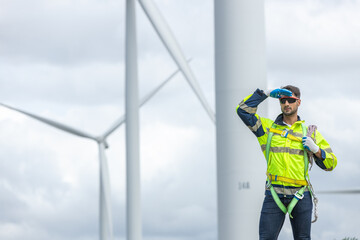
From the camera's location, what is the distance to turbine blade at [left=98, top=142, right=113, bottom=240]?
56.4 m

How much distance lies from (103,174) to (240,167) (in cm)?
2273

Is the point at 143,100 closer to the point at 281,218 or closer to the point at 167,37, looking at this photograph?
the point at 167,37

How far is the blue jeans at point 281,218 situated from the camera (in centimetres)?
1518

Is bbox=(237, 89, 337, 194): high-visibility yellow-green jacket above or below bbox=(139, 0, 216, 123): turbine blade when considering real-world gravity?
below

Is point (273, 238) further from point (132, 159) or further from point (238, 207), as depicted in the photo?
point (132, 159)

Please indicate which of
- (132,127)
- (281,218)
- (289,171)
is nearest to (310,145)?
(289,171)

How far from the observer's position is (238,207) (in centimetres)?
3544

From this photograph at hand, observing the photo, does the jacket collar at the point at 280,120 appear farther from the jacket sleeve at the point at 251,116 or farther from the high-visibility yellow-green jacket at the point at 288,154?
the jacket sleeve at the point at 251,116

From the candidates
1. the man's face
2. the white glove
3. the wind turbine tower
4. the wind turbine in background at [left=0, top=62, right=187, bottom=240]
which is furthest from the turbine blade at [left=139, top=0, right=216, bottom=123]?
the white glove

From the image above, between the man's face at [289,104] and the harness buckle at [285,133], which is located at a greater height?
the man's face at [289,104]

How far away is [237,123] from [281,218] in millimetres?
20282

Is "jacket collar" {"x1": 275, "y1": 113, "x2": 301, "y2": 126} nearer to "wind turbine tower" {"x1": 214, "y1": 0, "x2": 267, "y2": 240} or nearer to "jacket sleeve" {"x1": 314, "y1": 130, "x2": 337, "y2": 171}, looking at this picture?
"jacket sleeve" {"x1": 314, "y1": 130, "x2": 337, "y2": 171}

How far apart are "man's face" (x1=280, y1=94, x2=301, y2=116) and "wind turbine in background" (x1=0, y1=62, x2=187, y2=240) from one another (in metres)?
40.3

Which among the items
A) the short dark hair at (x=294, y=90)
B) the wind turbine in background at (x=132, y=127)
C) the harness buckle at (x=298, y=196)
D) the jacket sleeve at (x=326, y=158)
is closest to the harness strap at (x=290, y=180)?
the harness buckle at (x=298, y=196)
